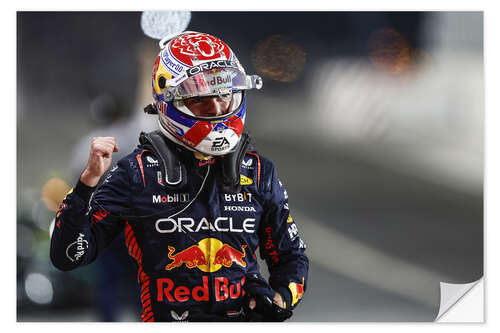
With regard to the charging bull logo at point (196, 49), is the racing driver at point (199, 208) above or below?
below

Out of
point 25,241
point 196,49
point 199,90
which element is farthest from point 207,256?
point 25,241

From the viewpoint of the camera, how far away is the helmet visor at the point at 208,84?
6.97ft

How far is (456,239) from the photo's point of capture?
9.62 ft

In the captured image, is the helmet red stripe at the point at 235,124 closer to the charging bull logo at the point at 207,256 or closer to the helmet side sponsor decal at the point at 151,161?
the helmet side sponsor decal at the point at 151,161

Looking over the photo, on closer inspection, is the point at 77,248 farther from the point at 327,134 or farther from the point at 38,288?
the point at 327,134

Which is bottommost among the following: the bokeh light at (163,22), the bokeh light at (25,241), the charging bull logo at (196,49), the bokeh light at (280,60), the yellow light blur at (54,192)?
the bokeh light at (25,241)

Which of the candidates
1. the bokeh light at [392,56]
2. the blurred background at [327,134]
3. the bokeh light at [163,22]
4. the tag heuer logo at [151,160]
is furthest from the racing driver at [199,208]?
the bokeh light at [392,56]

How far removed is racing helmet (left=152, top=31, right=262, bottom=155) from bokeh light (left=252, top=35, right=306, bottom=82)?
80 cm

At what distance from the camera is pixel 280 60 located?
3.03m

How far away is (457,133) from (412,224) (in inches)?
18.8
